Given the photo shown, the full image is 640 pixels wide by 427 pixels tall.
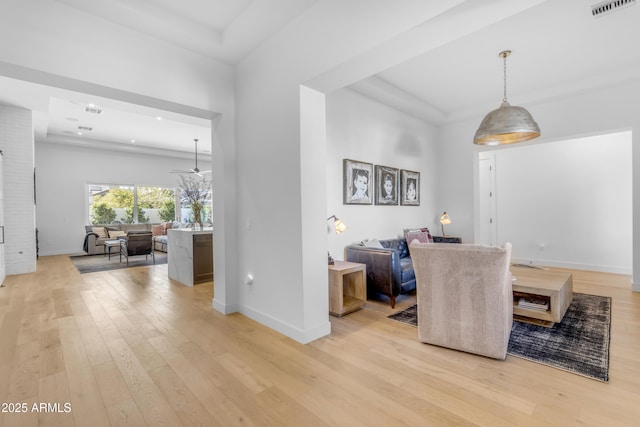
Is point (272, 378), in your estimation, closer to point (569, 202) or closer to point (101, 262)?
point (569, 202)

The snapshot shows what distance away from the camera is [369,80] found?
14.0 feet

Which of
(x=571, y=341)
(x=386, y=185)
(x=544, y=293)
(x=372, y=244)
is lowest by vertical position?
(x=571, y=341)

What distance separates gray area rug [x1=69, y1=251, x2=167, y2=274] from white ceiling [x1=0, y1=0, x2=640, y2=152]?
10.7 ft

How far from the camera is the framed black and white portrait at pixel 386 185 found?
492cm

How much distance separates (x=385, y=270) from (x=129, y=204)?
30.5ft

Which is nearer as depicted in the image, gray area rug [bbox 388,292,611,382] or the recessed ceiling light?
gray area rug [bbox 388,292,611,382]

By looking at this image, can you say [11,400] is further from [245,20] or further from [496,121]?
[496,121]

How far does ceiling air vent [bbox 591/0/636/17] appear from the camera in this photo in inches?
106

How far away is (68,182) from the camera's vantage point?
857 cm

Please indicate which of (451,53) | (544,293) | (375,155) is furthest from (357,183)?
(544,293)

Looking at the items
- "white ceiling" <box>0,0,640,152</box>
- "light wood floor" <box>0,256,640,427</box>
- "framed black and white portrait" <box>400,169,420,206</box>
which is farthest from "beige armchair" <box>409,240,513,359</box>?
"framed black and white portrait" <box>400,169,420,206</box>

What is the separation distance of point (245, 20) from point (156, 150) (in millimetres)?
8288

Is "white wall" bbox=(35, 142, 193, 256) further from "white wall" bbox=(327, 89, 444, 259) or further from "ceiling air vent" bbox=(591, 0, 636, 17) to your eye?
"ceiling air vent" bbox=(591, 0, 636, 17)

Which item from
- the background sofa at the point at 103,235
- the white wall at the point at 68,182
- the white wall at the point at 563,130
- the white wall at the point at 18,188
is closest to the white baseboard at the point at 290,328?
the white wall at the point at 563,130
